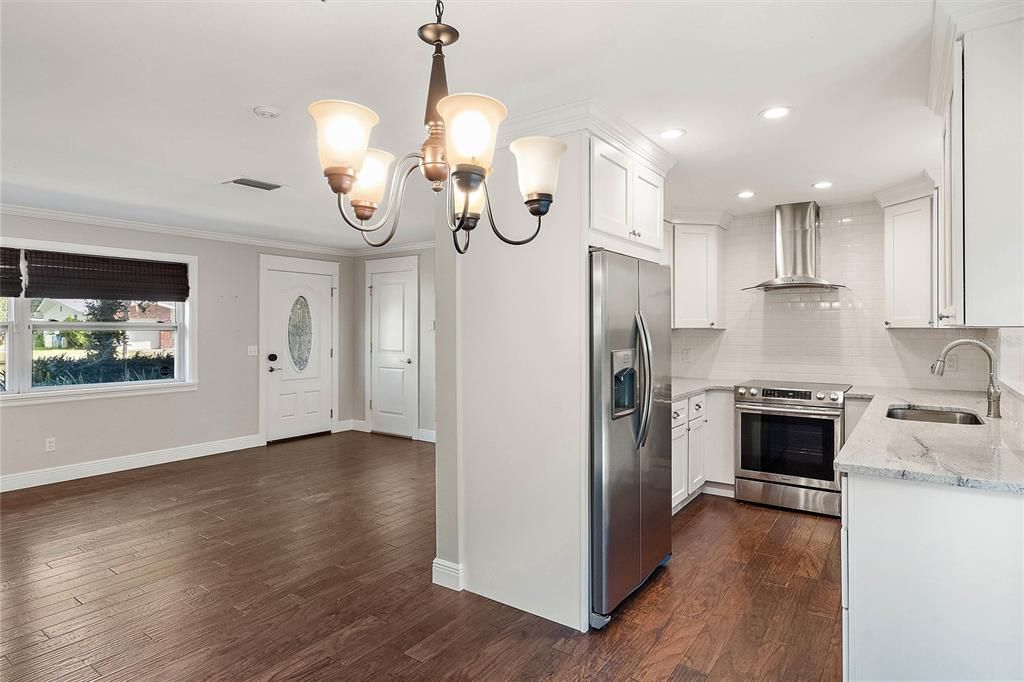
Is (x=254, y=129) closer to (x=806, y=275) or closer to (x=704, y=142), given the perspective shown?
(x=704, y=142)

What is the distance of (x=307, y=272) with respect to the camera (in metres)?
7.15

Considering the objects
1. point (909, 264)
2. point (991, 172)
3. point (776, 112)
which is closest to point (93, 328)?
point (776, 112)

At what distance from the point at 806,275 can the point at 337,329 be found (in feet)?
18.1

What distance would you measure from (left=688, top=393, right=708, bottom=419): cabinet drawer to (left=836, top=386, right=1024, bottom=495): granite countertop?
1.45m

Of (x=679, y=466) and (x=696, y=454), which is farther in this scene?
(x=696, y=454)

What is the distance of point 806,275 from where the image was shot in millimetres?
4641

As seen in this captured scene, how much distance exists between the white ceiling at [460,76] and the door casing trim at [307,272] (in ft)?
9.44

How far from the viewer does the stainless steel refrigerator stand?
8.66 ft

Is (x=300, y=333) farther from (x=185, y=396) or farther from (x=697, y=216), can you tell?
(x=697, y=216)

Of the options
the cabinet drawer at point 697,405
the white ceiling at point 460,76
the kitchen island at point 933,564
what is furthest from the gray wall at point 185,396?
the kitchen island at point 933,564

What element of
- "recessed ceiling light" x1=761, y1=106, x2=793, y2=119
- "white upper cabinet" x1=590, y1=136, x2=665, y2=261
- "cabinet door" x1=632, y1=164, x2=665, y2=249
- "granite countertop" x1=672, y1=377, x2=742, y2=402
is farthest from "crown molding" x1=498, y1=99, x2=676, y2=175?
"granite countertop" x1=672, y1=377, x2=742, y2=402

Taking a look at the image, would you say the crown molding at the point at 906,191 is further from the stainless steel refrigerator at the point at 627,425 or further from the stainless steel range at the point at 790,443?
the stainless steel refrigerator at the point at 627,425

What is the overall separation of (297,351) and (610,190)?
17.6ft

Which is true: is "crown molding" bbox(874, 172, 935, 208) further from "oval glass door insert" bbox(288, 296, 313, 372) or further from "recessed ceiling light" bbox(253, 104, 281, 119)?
"oval glass door insert" bbox(288, 296, 313, 372)
